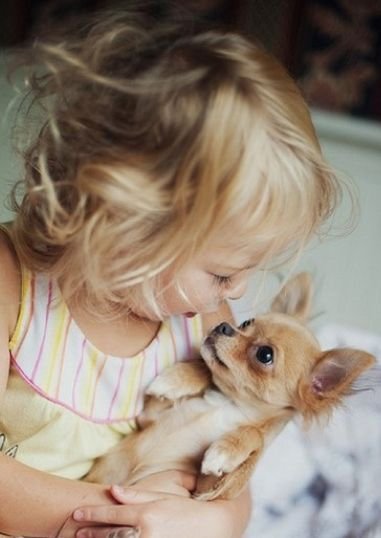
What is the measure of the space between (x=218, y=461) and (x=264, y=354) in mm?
144

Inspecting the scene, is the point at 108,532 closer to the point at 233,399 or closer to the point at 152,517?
the point at 152,517

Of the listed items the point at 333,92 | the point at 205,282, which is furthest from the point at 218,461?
the point at 333,92

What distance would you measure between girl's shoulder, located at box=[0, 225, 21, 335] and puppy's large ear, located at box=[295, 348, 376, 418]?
362 mm

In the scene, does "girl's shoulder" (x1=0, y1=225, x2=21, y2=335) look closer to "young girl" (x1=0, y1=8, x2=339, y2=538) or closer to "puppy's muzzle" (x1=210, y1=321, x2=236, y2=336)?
"young girl" (x1=0, y1=8, x2=339, y2=538)

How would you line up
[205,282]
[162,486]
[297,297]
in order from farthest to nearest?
[297,297], [162,486], [205,282]

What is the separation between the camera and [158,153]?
98cm

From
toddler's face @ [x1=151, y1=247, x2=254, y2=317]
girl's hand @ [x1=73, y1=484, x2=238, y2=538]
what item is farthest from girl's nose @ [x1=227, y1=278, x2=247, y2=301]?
girl's hand @ [x1=73, y1=484, x2=238, y2=538]

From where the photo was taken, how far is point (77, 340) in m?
1.19

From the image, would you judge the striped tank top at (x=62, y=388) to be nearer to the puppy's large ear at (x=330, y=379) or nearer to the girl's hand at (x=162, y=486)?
the girl's hand at (x=162, y=486)

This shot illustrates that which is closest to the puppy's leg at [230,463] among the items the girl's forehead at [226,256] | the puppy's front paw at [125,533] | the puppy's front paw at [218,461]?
the puppy's front paw at [218,461]

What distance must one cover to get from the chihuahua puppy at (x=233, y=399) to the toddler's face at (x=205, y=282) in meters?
0.09

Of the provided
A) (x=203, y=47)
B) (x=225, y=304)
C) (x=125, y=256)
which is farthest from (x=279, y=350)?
(x=203, y=47)

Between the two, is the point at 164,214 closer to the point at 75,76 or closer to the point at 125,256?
the point at 125,256

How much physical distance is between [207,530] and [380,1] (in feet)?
3.77
